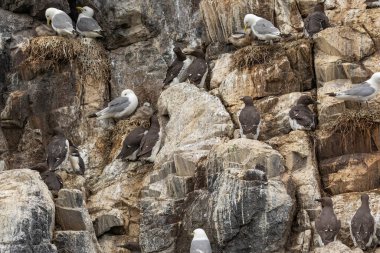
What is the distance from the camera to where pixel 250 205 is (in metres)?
21.1

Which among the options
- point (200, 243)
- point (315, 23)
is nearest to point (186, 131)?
point (315, 23)

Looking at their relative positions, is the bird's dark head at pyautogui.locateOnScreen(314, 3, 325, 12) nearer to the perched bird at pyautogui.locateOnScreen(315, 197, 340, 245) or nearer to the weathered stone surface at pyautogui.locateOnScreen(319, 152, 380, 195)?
the weathered stone surface at pyautogui.locateOnScreen(319, 152, 380, 195)

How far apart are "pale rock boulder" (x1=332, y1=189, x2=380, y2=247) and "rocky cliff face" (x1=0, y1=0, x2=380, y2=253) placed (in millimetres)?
27

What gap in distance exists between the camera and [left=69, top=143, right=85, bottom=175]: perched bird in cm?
2459

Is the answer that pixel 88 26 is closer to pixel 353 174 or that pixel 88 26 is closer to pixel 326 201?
pixel 353 174

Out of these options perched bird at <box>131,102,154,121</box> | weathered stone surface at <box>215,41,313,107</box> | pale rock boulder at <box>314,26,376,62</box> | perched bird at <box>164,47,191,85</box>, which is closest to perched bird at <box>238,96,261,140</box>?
weathered stone surface at <box>215,41,313,107</box>

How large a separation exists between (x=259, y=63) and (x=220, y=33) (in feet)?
5.43

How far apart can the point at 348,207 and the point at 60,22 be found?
852 centimetres

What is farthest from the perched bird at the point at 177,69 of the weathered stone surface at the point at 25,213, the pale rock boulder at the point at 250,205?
the weathered stone surface at the point at 25,213

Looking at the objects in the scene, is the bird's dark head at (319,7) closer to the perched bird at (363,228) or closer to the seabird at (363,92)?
the seabird at (363,92)

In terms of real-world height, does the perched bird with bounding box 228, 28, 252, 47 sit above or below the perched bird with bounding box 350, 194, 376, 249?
above

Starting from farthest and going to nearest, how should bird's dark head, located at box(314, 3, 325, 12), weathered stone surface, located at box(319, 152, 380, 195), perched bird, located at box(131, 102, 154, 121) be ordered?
perched bird, located at box(131, 102, 154, 121)
bird's dark head, located at box(314, 3, 325, 12)
weathered stone surface, located at box(319, 152, 380, 195)

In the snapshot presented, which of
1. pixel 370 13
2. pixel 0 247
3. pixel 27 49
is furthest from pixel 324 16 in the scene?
pixel 0 247

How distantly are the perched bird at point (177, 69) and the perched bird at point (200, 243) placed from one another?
5500mm
